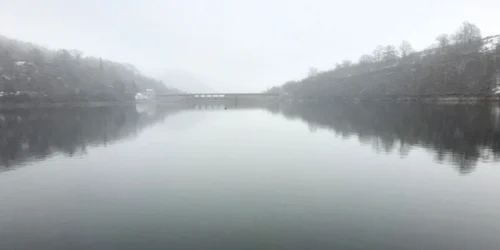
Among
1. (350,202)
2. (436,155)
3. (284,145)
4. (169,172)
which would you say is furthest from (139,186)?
(436,155)

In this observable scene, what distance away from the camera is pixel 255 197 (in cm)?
2103

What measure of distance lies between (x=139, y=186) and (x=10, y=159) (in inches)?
832

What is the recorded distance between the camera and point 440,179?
979 inches

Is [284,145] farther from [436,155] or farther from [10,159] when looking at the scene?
[10,159]

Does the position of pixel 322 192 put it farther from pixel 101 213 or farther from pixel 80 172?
pixel 80 172

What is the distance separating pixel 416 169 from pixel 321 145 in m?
Answer: 15.2

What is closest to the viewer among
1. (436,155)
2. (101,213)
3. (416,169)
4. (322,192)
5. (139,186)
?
(101,213)

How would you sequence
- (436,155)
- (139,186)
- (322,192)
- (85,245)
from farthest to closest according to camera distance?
(436,155), (139,186), (322,192), (85,245)

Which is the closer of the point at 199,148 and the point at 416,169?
the point at 416,169

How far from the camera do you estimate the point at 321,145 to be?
139ft

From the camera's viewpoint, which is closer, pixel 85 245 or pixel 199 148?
pixel 85 245

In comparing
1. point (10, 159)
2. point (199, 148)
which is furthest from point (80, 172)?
point (199, 148)

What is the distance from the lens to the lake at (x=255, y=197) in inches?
599

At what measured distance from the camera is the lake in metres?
15.2
